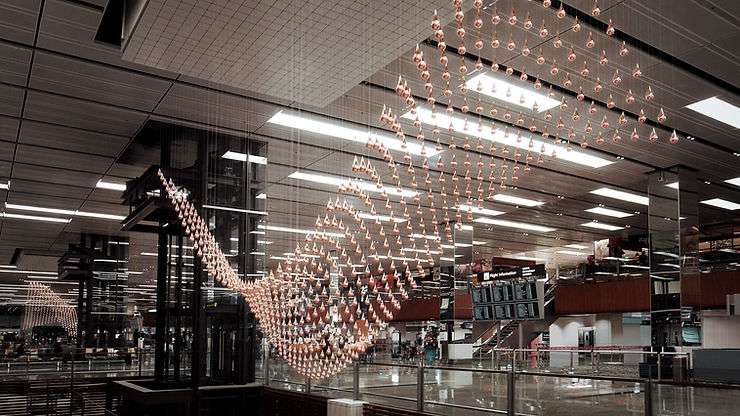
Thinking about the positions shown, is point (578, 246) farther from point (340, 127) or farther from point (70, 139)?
point (70, 139)

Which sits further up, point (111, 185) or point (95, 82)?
point (95, 82)

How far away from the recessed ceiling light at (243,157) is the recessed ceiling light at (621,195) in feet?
23.4

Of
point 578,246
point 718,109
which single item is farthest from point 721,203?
point 578,246

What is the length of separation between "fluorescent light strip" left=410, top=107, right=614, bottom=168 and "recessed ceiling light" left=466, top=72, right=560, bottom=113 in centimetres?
46

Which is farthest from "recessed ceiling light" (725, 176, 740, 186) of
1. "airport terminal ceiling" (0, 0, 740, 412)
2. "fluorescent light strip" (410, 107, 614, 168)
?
"fluorescent light strip" (410, 107, 614, 168)

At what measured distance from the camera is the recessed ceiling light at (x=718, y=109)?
27.1ft

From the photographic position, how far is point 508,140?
390 inches

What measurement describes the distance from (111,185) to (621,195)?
1009 centimetres

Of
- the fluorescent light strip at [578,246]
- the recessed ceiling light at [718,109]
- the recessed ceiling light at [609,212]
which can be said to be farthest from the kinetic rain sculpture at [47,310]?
the recessed ceiling light at [718,109]

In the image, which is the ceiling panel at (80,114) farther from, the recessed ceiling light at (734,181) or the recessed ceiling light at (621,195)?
the recessed ceiling light at (734,181)

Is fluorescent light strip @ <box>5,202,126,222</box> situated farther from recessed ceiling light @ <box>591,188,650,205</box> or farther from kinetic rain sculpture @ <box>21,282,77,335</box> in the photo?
kinetic rain sculpture @ <box>21,282,77,335</box>

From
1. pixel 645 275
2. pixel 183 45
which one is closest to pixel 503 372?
pixel 183 45

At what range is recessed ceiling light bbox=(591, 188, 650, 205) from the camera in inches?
535

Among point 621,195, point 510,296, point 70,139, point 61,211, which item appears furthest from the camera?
point 510,296
